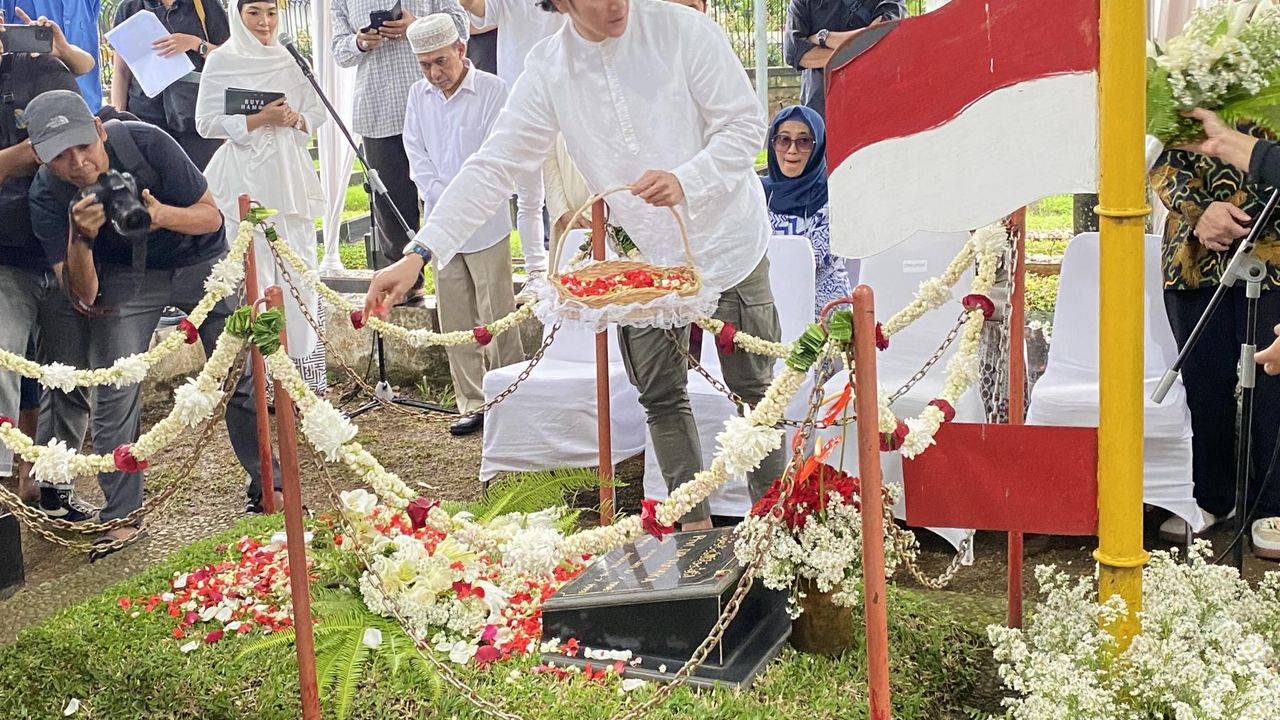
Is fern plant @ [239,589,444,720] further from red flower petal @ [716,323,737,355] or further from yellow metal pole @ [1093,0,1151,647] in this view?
yellow metal pole @ [1093,0,1151,647]

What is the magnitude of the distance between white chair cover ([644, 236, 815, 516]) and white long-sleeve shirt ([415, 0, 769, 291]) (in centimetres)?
78

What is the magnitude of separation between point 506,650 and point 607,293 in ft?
3.62

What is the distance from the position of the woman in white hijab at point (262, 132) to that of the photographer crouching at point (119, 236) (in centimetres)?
113

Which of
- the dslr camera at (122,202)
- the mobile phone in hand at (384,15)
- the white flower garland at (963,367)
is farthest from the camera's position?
the mobile phone in hand at (384,15)

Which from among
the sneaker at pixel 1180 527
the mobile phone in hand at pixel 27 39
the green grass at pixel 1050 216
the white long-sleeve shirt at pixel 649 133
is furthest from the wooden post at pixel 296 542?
the green grass at pixel 1050 216

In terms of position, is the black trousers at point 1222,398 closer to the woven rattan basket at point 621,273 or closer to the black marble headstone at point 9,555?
the woven rattan basket at point 621,273

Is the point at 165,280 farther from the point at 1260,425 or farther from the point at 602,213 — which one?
the point at 1260,425

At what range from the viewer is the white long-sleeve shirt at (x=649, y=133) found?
3.79 meters

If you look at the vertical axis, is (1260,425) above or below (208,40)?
below

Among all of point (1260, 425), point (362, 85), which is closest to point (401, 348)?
point (362, 85)

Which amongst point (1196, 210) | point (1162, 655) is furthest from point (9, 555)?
point (1196, 210)

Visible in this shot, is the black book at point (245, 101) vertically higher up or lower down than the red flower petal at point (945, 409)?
higher up

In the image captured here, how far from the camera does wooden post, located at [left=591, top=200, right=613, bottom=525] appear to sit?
14.2 ft

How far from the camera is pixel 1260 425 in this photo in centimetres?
425
